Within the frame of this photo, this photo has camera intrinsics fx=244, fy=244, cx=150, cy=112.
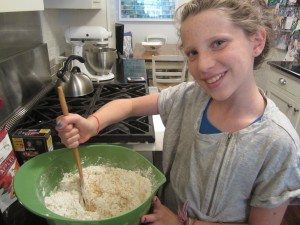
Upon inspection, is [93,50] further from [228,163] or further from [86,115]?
[228,163]

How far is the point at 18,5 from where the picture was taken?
2.26 ft

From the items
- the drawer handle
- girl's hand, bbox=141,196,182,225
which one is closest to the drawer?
the drawer handle

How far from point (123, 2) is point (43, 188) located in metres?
4.28

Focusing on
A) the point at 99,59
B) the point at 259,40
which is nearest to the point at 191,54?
the point at 259,40

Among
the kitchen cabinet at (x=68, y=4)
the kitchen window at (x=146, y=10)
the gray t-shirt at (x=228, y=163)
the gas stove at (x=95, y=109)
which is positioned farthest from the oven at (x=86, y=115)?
Answer: the kitchen window at (x=146, y=10)

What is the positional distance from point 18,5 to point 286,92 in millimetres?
2055

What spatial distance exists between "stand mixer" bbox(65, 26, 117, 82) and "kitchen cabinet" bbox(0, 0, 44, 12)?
72 cm

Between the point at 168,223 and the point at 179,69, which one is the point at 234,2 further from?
the point at 179,69

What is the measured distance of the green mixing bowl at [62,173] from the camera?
0.48 m

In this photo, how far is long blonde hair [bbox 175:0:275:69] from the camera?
1.96ft

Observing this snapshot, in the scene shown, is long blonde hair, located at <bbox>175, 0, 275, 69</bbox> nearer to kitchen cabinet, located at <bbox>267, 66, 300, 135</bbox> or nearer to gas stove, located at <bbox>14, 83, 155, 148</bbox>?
gas stove, located at <bbox>14, 83, 155, 148</bbox>

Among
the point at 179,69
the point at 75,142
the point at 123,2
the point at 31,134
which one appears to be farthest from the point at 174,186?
the point at 123,2

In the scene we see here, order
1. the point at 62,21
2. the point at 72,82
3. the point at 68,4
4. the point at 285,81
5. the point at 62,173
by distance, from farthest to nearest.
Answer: the point at 285,81 < the point at 62,21 < the point at 68,4 < the point at 72,82 < the point at 62,173

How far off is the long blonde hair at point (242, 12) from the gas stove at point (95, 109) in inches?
16.2
